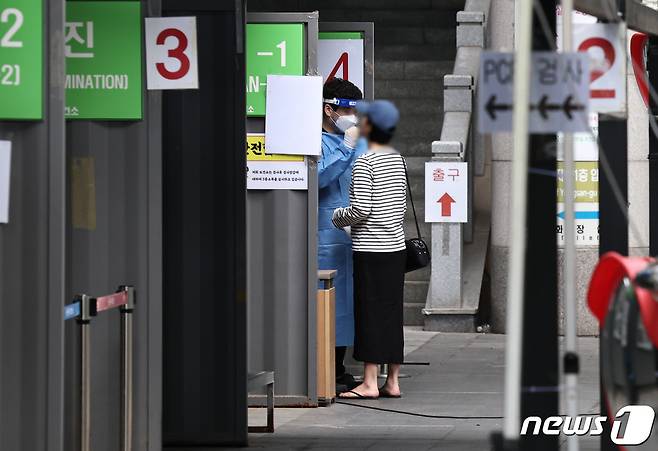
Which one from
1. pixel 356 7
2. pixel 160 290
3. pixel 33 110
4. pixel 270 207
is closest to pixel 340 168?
pixel 270 207

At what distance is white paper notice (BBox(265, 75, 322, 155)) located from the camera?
9734 mm

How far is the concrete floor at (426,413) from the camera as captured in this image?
28.6 feet

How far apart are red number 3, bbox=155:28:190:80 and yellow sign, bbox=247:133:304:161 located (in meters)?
2.31

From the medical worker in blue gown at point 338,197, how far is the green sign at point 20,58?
12.7 feet

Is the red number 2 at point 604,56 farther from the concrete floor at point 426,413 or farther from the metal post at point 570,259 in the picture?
the concrete floor at point 426,413

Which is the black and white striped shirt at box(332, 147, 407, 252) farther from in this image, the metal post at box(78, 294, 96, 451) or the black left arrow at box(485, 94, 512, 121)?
the black left arrow at box(485, 94, 512, 121)

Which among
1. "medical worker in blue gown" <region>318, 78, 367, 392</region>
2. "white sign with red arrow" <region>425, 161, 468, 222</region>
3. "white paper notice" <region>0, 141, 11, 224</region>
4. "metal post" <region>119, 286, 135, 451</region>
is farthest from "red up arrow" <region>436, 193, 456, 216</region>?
"white paper notice" <region>0, 141, 11, 224</region>

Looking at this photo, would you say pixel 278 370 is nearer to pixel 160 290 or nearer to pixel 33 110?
pixel 160 290

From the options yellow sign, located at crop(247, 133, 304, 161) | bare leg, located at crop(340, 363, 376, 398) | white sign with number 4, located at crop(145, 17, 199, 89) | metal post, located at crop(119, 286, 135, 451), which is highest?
white sign with number 4, located at crop(145, 17, 199, 89)

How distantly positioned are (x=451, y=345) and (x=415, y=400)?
3410 millimetres

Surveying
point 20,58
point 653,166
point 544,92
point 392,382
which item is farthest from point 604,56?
point 392,382

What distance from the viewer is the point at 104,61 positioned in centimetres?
741

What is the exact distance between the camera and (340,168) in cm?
1051

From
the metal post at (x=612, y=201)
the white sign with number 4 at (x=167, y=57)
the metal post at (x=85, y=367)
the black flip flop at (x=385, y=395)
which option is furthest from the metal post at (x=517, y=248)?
the black flip flop at (x=385, y=395)
